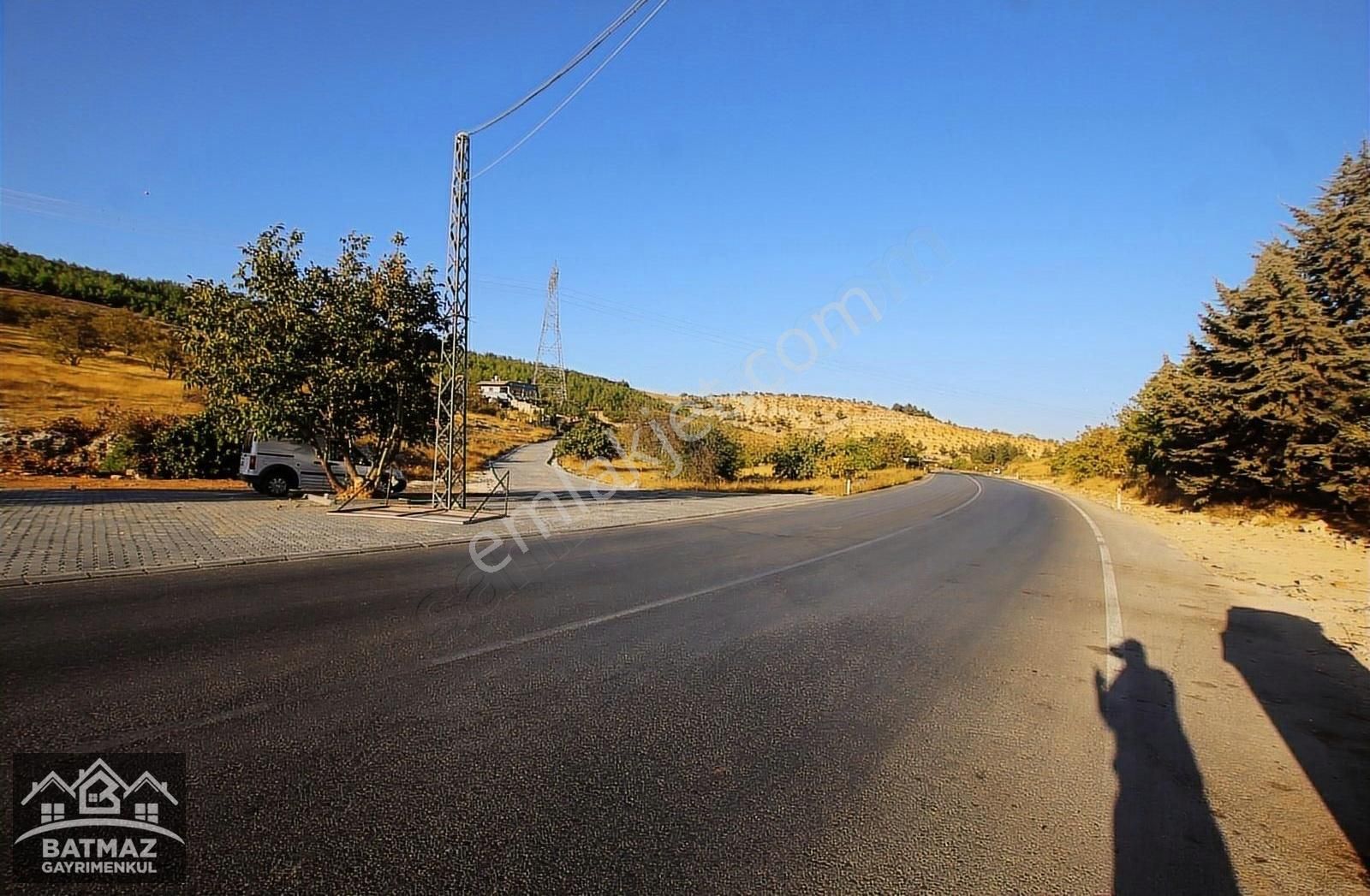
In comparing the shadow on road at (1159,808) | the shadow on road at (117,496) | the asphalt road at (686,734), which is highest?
the shadow on road at (117,496)

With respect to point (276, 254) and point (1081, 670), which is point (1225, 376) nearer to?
point (1081, 670)

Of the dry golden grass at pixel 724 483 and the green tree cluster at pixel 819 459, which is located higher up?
the green tree cluster at pixel 819 459

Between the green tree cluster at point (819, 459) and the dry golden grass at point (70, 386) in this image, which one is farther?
the green tree cluster at point (819, 459)

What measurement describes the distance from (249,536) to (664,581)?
7304 mm

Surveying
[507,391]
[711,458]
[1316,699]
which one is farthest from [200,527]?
[507,391]

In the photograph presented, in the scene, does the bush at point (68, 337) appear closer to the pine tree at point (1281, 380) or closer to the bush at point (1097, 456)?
the pine tree at point (1281, 380)

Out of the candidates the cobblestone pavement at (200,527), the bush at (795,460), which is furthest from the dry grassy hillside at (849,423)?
the cobblestone pavement at (200,527)

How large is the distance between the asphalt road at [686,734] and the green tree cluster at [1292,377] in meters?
13.6

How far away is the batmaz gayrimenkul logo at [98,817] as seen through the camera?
2449 mm

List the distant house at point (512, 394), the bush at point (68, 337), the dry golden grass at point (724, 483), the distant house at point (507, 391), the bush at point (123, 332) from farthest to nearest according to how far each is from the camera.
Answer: the distant house at point (507, 391) → the distant house at point (512, 394) → the bush at point (123, 332) → the bush at point (68, 337) → the dry golden grass at point (724, 483)

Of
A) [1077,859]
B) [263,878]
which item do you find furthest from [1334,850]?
[263,878]

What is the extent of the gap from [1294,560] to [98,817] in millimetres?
19613

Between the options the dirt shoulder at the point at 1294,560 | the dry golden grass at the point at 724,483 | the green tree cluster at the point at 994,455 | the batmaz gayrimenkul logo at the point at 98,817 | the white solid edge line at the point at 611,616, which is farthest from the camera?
the green tree cluster at the point at 994,455

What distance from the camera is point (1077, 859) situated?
283 cm
